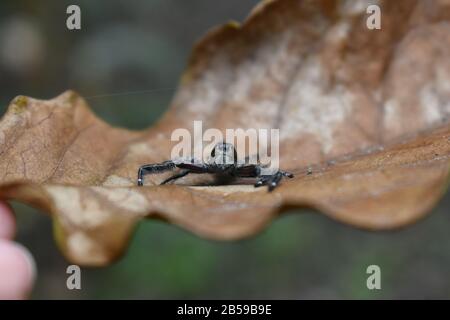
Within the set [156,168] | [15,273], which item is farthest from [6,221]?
[156,168]

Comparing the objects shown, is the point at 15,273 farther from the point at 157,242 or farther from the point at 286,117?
the point at 157,242

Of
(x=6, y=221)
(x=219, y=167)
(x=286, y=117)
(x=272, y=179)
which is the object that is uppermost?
(x=286, y=117)

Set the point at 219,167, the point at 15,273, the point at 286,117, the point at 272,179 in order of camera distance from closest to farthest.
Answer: the point at 15,273 → the point at 272,179 → the point at 219,167 → the point at 286,117

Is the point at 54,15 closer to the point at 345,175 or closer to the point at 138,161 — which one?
the point at 138,161

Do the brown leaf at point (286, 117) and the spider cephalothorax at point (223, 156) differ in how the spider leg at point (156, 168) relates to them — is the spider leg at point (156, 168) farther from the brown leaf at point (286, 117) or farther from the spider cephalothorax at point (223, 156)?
the spider cephalothorax at point (223, 156)

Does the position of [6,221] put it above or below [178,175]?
below

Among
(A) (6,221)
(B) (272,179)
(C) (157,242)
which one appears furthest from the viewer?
(C) (157,242)
